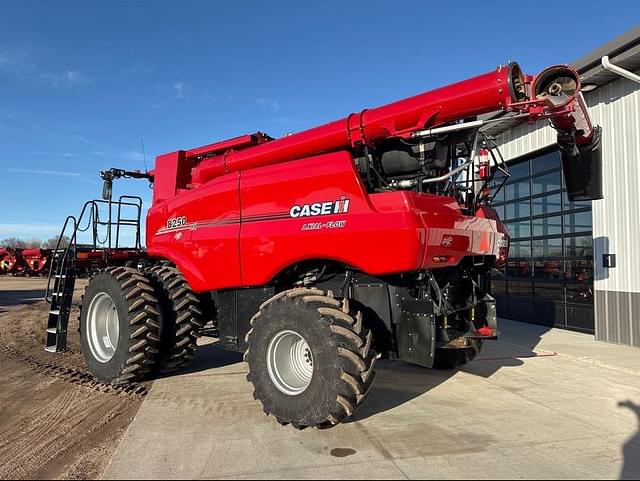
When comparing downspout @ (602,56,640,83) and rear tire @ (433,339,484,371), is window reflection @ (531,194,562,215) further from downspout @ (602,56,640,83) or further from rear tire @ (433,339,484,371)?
rear tire @ (433,339,484,371)

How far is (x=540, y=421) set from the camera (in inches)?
183

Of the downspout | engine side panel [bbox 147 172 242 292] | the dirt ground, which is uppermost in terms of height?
the downspout

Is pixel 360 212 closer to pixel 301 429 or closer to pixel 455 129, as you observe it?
pixel 455 129

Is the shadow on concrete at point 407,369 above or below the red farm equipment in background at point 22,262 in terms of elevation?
below

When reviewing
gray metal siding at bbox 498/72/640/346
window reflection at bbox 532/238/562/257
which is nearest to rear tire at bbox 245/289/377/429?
gray metal siding at bbox 498/72/640/346

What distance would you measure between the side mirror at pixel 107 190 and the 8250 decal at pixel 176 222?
1.81 meters

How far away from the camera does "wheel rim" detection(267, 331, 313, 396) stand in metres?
4.54

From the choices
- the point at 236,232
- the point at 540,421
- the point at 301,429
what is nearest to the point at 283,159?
the point at 236,232

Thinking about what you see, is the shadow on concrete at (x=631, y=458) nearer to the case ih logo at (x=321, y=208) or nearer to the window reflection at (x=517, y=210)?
the case ih logo at (x=321, y=208)

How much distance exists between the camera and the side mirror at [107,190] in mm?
7473

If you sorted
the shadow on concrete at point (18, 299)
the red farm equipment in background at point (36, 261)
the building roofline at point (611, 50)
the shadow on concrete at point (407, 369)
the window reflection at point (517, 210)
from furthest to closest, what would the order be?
the red farm equipment in background at point (36, 261) → the shadow on concrete at point (18, 299) → the window reflection at point (517, 210) → the building roofline at point (611, 50) → the shadow on concrete at point (407, 369)

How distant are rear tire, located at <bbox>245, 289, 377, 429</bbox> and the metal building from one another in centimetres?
536

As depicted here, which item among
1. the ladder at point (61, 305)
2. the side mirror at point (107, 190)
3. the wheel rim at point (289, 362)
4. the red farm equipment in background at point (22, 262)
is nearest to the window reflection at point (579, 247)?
the wheel rim at point (289, 362)

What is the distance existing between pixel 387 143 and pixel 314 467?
9.96ft
